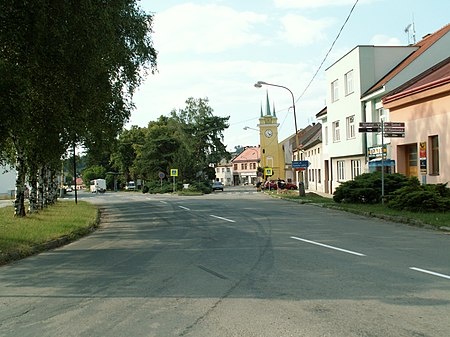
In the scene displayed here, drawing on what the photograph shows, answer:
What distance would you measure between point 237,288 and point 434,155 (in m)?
18.0

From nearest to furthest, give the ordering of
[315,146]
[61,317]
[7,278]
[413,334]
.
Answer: [413,334] < [61,317] < [7,278] < [315,146]

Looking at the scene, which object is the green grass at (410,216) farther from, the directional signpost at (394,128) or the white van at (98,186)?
the white van at (98,186)

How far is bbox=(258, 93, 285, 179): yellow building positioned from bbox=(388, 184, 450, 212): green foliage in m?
75.0

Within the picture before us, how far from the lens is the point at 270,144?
96.6 meters

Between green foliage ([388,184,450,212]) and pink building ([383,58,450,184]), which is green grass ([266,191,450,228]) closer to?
green foliage ([388,184,450,212])

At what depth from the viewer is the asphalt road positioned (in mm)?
5223

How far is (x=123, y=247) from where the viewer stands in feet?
39.3

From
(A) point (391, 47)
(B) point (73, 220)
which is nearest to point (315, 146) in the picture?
(A) point (391, 47)

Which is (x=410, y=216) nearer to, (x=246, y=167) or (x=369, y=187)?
(x=369, y=187)

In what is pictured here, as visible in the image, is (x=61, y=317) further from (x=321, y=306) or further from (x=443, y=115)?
(x=443, y=115)

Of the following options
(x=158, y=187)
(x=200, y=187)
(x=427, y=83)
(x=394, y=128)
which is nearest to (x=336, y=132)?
(x=427, y=83)

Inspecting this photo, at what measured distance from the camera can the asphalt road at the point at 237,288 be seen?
5223 millimetres

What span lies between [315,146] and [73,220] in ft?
125

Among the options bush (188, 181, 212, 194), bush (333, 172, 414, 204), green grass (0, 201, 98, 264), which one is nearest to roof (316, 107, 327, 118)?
bush (333, 172, 414, 204)
